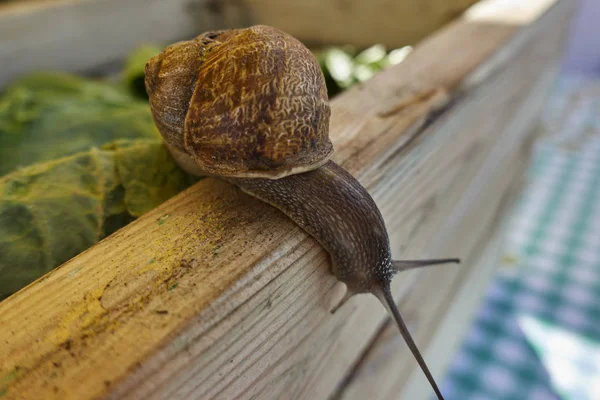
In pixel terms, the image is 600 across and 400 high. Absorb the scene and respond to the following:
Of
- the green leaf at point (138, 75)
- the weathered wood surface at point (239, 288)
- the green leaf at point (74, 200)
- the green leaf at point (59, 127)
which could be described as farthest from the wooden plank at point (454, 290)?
the green leaf at point (138, 75)

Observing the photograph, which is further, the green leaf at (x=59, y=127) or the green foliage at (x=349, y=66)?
the green foliage at (x=349, y=66)

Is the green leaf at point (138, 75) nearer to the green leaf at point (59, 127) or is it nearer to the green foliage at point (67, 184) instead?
the green leaf at point (59, 127)

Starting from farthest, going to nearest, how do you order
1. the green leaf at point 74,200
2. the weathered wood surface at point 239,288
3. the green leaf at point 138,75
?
the green leaf at point 138,75 → the green leaf at point 74,200 → the weathered wood surface at point 239,288

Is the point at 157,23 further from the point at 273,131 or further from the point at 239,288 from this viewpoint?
the point at 239,288

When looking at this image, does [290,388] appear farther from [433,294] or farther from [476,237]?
[476,237]

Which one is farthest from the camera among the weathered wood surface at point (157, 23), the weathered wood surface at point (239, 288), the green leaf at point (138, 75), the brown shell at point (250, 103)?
the weathered wood surface at point (157, 23)

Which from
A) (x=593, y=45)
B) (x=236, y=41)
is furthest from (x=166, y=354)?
(x=593, y=45)

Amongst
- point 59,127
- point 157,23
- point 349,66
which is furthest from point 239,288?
point 157,23
